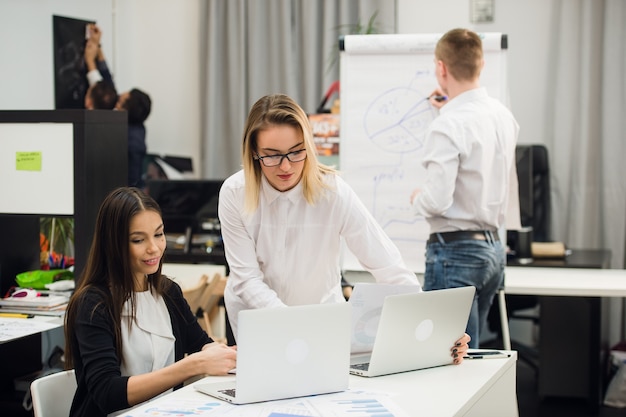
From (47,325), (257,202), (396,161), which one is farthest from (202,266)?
(257,202)

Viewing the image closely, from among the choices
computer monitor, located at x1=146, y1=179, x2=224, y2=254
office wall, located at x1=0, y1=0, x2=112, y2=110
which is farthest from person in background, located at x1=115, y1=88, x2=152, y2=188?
computer monitor, located at x1=146, y1=179, x2=224, y2=254

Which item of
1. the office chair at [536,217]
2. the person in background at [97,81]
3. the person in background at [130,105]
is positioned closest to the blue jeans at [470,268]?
the office chair at [536,217]

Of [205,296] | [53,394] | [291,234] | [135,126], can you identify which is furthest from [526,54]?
[53,394]

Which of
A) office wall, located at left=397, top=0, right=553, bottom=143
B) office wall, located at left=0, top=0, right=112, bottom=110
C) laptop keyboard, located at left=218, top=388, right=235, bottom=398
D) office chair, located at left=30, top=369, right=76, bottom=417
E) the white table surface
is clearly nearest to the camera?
laptop keyboard, located at left=218, top=388, right=235, bottom=398

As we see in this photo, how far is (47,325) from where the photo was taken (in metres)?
2.55

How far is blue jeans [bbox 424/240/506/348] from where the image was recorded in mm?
2770

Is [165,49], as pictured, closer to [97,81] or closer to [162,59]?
[162,59]

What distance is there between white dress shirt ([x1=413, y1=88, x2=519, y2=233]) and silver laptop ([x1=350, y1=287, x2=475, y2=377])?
2.57 ft

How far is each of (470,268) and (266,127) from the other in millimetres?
1073

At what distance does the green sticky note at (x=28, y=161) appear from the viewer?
2.78 m

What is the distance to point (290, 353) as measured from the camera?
5.54 ft

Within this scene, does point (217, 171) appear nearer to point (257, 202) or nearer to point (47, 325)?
point (47, 325)

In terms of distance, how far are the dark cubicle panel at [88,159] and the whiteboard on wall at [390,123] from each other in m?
1.06

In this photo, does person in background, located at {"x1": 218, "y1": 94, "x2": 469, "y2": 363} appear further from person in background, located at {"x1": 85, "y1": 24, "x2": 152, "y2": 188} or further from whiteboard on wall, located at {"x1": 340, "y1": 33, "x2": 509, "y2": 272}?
person in background, located at {"x1": 85, "y1": 24, "x2": 152, "y2": 188}
